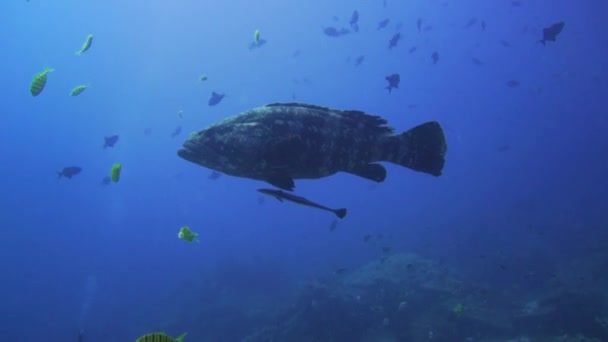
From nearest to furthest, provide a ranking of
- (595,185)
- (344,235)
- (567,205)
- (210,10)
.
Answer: (567,205), (595,185), (344,235), (210,10)

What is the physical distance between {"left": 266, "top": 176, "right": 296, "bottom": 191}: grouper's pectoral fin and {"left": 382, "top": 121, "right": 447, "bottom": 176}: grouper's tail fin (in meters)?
1.13

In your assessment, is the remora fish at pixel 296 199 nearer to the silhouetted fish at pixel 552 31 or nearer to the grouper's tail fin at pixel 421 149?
the grouper's tail fin at pixel 421 149

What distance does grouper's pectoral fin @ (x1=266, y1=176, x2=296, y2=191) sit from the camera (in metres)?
3.87

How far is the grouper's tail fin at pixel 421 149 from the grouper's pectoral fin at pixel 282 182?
113cm

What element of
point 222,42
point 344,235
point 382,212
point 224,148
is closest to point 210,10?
point 222,42

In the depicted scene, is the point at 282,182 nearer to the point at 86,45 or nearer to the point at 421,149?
the point at 421,149

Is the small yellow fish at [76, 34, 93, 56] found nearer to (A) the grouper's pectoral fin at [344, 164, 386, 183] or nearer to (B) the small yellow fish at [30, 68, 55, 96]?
(B) the small yellow fish at [30, 68, 55, 96]

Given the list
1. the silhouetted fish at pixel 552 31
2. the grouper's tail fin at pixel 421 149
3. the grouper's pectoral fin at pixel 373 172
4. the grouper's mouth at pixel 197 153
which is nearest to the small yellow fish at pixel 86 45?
the grouper's mouth at pixel 197 153

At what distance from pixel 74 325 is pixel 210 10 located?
142 metres

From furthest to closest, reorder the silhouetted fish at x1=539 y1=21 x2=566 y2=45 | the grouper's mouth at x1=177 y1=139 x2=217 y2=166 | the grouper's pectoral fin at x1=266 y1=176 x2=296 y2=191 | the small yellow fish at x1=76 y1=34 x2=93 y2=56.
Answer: the silhouetted fish at x1=539 y1=21 x2=566 y2=45 → the small yellow fish at x1=76 y1=34 x2=93 y2=56 → the grouper's mouth at x1=177 y1=139 x2=217 y2=166 → the grouper's pectoral fin at x1=266 y1=176 x2=296 y2=191

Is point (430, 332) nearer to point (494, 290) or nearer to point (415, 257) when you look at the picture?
point (494, 290)

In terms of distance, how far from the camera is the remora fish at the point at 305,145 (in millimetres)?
3939

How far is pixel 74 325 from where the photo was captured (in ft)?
108

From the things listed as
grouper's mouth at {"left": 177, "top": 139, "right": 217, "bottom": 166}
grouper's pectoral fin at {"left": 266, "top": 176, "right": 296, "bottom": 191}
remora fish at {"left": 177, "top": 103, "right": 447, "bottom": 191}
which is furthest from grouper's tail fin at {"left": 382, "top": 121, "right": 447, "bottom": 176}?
grouper's mouth at {"left": 177, "top": 139, "right": 217, "bottom": 166}
